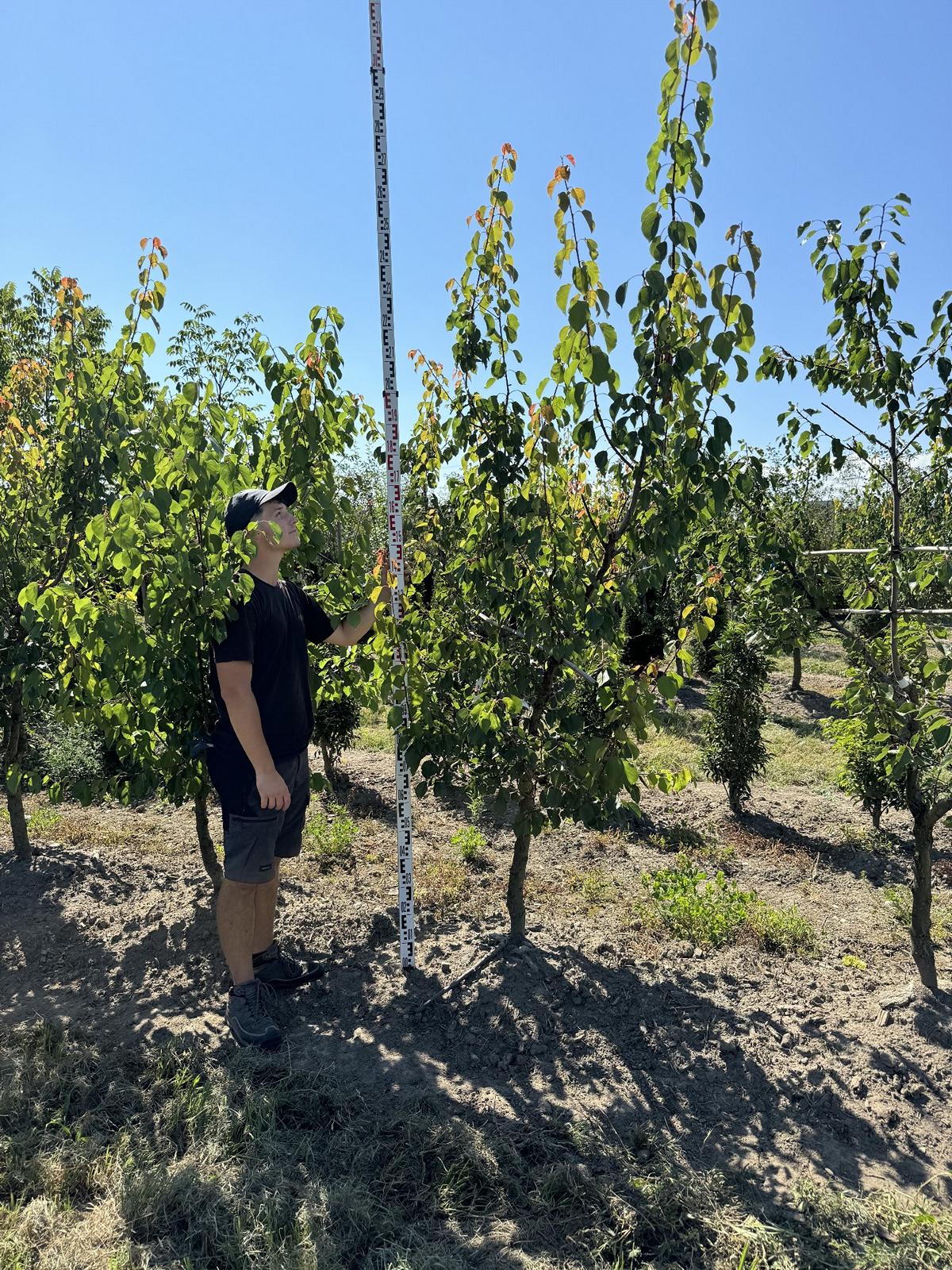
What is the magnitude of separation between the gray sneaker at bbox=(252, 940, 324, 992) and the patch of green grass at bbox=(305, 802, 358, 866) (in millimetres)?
1383

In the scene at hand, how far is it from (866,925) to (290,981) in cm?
308

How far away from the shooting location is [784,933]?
406 cm

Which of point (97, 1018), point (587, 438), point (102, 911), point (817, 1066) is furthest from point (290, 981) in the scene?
point (587, 438)

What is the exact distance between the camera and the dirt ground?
278 centimetres

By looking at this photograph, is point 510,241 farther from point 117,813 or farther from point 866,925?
point 117,813

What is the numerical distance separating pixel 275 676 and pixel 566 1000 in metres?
1.85

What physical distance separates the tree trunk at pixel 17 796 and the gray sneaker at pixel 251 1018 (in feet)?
7.66

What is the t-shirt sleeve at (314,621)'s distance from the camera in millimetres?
3408

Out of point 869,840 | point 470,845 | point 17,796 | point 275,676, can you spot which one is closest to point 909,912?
point 869,840

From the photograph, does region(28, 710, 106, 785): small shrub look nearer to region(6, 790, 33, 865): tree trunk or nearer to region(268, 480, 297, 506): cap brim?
region(6, 790, 33, 865): tree trunk

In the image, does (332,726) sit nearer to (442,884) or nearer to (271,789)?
(442,884)

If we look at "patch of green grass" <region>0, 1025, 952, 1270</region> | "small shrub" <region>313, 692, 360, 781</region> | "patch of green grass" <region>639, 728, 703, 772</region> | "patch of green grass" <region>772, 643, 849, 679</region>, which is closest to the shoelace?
"patch of green grass" <region>0, 1025, 952, 1270</region>

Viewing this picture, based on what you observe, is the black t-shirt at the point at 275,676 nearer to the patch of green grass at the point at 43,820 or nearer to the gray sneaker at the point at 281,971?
the gray sneaker at the point at 281,971

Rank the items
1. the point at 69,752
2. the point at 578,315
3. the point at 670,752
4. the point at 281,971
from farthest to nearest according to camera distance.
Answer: the point at 670,752 < the point at 69,752 < the point at 281,971 < the point at 578,315
